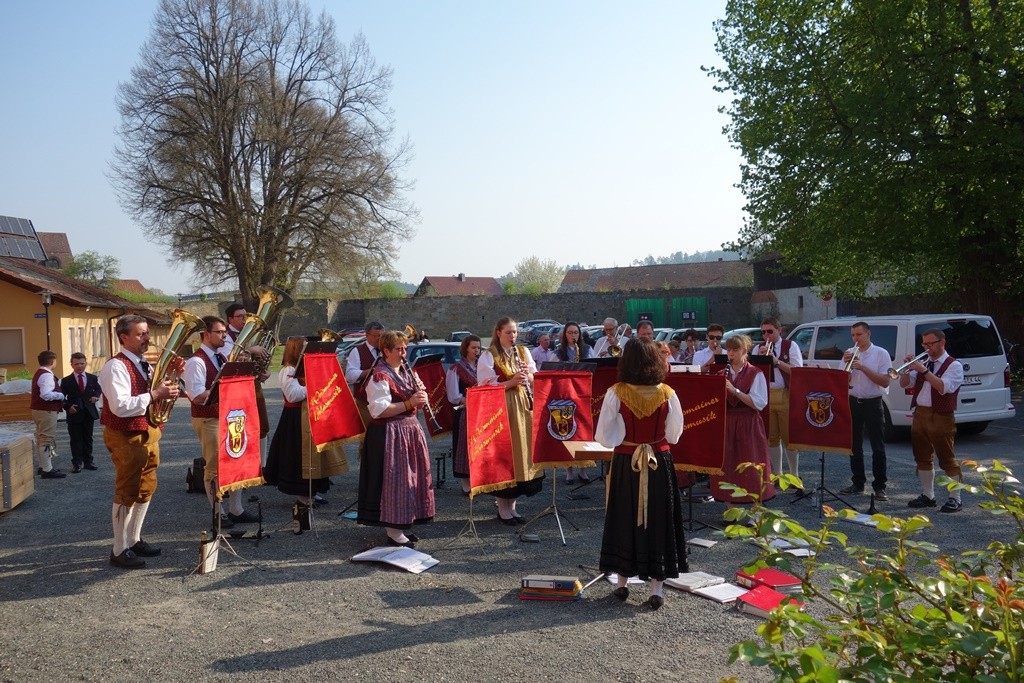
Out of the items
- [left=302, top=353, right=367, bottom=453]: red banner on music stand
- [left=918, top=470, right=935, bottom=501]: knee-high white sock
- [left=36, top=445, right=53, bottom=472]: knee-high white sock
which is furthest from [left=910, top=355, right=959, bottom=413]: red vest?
[left=36, top=445, right=53, bottom=472]: knee-high white sock

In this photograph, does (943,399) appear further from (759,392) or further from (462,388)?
(462,388)

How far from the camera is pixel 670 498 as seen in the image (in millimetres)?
5473

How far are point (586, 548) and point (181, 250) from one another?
2975cm

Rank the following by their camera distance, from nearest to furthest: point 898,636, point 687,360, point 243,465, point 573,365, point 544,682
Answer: point 898,636 < point 544,682 < point 243,465 < point 573,365 < point 687,360

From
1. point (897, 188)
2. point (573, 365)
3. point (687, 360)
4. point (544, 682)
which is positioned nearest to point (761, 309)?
point (897, 188)

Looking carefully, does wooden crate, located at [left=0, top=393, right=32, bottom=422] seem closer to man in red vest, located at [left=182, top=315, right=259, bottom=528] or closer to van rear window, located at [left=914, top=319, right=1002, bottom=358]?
man in red vest, located at [left=182, top=315, right=259, bottom=528]

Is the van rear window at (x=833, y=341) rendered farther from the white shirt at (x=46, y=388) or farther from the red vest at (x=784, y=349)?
the white shirt at (x=46, y=388)

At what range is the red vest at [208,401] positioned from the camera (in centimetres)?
760

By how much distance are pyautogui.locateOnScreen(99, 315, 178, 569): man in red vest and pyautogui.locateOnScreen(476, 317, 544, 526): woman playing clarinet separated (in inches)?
112

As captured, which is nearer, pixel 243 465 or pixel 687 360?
pixel 243 465

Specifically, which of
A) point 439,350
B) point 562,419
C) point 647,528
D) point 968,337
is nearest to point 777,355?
point 562,419

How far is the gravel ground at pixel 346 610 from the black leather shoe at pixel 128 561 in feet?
0.31

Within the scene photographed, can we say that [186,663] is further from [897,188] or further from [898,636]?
[897,188]

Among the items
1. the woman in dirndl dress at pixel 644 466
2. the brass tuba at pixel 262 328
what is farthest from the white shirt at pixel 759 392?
the brass tuba at pixel 262 328
